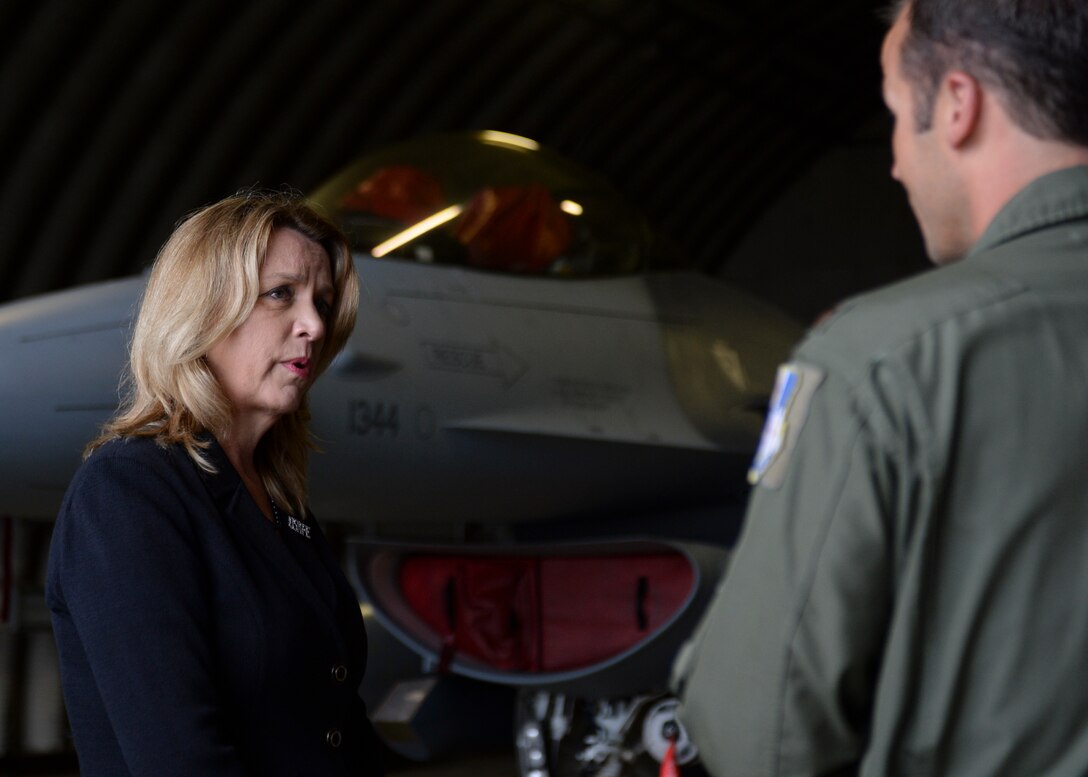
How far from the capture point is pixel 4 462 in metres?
3.64

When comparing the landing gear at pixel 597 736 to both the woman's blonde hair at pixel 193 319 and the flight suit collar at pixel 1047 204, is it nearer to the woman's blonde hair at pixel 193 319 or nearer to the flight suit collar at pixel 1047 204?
the woman's blonde hair at pixel 193 319

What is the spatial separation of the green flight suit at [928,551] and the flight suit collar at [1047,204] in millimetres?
71

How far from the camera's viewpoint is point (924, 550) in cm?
96

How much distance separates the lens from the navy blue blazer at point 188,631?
1.48 metres

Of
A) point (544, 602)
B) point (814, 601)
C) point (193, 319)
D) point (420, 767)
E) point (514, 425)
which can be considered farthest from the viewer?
point (420, 767)

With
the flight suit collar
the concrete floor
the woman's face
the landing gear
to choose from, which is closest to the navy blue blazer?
the woman's face

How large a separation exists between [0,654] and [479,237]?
6.43 m

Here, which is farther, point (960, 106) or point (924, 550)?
point (960, 106)

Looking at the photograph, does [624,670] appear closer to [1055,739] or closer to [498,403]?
[498,403]

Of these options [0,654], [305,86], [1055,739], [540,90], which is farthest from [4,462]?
[540,90]

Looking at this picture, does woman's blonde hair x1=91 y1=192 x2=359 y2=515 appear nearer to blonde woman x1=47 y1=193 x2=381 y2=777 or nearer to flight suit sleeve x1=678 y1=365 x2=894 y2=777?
blonde woman x1=47 y1=193 x2=381 y2=777

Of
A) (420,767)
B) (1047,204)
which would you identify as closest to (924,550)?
(1047,204)

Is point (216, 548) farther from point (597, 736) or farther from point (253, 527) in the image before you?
point (597, 736)

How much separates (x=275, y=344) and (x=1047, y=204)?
1.10m
